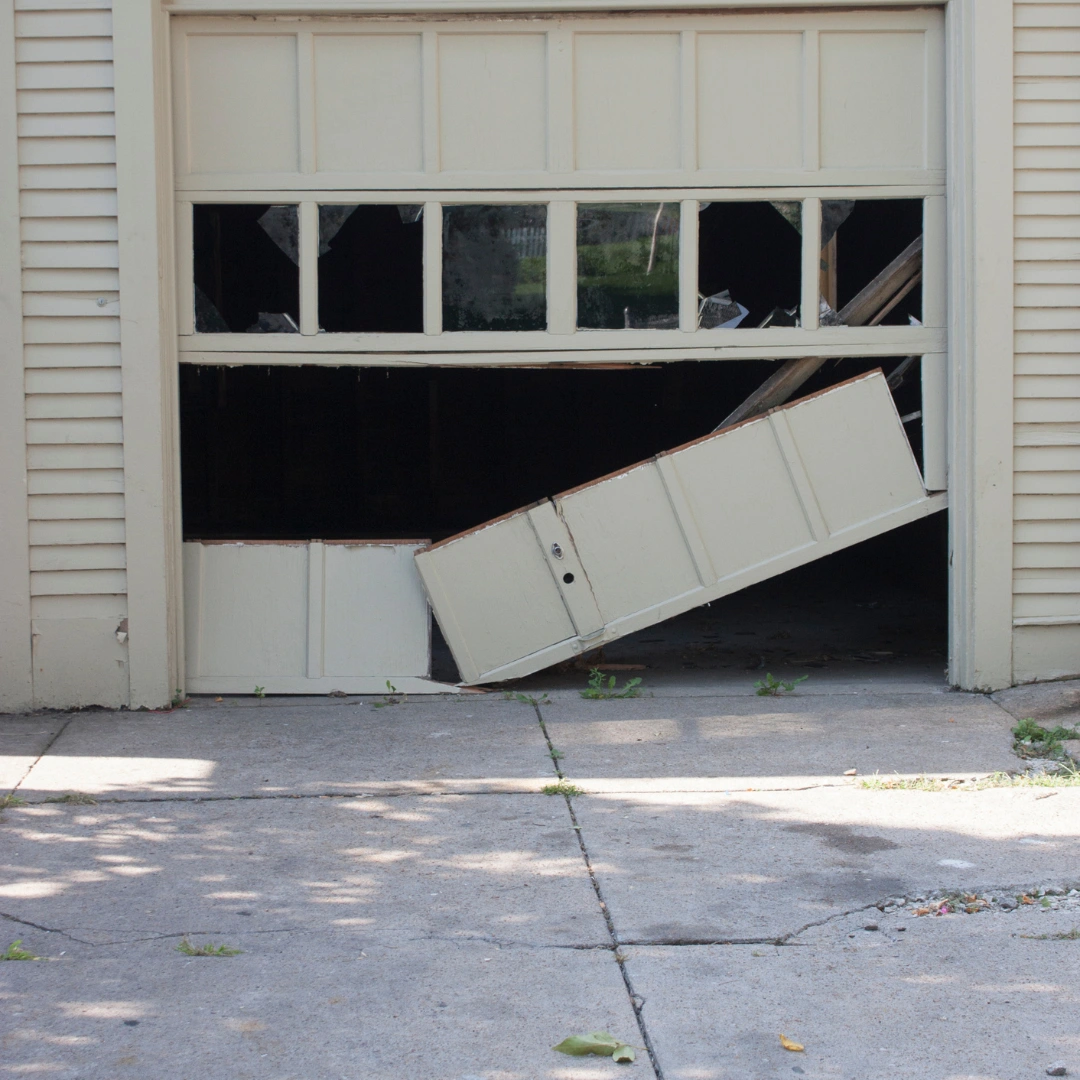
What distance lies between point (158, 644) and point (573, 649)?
2246 mm

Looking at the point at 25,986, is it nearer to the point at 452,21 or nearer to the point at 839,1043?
→ the point at 839,1043

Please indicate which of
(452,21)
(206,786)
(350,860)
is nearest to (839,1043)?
(350,860)

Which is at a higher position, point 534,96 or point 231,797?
point 534,96

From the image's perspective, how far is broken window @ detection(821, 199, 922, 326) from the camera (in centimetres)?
667

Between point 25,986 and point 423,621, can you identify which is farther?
point 423,621

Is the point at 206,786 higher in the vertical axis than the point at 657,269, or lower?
lower

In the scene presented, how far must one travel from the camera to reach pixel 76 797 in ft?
16.4

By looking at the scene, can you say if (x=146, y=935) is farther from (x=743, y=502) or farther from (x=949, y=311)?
(x=949, y=311)

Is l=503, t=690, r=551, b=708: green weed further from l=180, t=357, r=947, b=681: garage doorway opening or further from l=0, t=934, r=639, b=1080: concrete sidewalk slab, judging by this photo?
l=180, t=357, r=947, b=681: garage doorway opening

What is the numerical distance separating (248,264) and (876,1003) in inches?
204

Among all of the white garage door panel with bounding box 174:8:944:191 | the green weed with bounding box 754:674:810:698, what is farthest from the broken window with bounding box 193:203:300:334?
the green weed with bounding box 754:674:810:698

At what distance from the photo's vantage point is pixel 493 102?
21.4 feet

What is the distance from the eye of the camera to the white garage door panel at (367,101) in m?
6.51

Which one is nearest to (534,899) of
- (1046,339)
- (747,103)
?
(1046,339)
